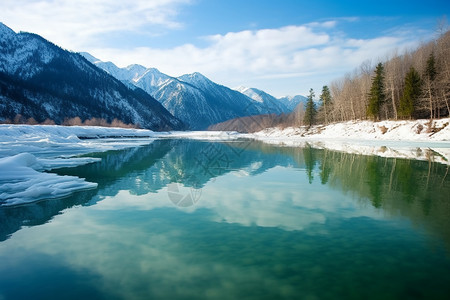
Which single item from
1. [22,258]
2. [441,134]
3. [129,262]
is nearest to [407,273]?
[129,262]

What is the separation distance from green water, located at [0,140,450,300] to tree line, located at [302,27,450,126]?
4595 centimetres

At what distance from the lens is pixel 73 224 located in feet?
27.7

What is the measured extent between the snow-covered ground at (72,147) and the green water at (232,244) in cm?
153

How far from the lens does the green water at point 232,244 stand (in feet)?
16.3

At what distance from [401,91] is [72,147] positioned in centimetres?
7068

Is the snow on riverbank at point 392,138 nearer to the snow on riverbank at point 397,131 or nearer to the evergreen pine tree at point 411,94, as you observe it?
the snow on riverbank at point 397,131

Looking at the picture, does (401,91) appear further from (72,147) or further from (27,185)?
(27,185)

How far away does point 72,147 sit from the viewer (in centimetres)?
3416

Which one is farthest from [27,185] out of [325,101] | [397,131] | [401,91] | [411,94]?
[325,101]

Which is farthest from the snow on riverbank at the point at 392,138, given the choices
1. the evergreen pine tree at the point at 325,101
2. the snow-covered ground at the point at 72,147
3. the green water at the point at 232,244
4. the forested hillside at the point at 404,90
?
the green water at the point at 232,244

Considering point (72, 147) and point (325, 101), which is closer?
point (72, 147)

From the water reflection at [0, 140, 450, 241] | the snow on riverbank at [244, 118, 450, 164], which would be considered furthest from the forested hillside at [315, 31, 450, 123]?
the water reflection at [0, 140, 450, 241]

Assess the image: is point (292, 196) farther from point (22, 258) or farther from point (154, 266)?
point (22, 258)

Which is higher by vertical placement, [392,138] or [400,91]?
[400,91]
